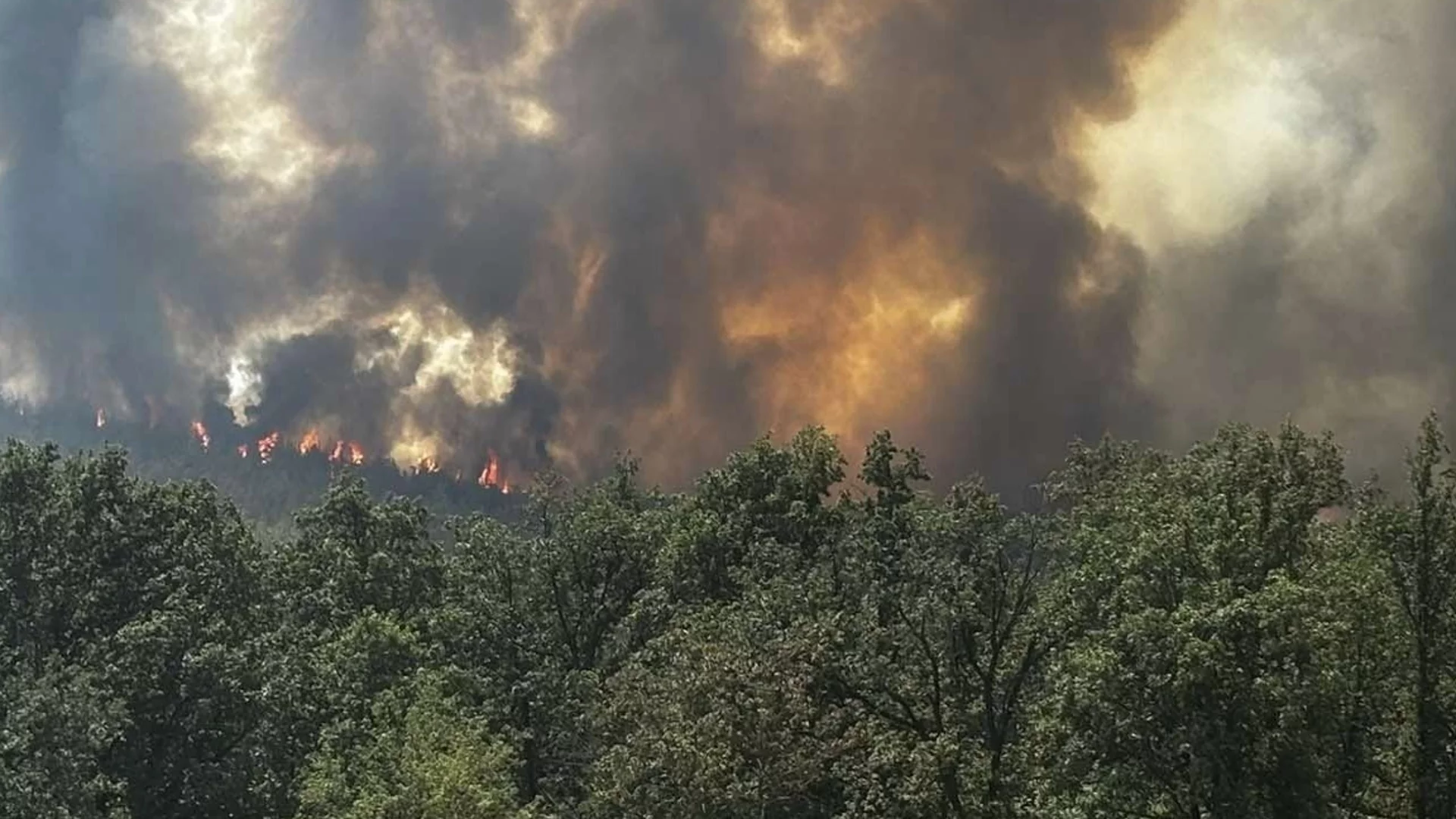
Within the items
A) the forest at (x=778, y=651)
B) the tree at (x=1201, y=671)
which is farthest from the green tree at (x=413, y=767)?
the tree at (x=1201, y=671)

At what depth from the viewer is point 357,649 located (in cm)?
5384

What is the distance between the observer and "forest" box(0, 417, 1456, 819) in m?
28.8

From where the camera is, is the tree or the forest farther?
the forest

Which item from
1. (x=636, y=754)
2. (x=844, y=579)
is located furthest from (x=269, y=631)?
(x=844, y=579)

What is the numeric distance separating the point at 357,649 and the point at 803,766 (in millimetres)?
25563

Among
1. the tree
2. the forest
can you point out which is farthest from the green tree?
the tree

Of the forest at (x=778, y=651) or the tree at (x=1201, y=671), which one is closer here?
the tree at (x=1201, y=671)

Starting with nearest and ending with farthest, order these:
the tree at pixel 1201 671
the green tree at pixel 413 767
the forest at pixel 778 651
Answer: the tree at pixel 1201 671
the forest at pixel 778 651
the green tree at pixel 413 767

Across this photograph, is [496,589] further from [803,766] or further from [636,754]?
[803,766]

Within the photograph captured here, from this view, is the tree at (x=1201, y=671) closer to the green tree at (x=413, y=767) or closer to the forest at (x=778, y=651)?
the forest at (x=778, y=651)

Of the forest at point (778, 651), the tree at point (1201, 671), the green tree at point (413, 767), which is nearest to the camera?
the tree at point (1201, 671)

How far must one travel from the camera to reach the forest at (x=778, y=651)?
2881cm

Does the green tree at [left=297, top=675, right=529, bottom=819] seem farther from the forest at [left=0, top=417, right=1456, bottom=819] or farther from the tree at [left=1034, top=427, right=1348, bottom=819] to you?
the tree at [left=1034, top=427, right=1348, bottom=819]

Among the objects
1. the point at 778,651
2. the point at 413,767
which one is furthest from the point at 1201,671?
the point at 413,767
